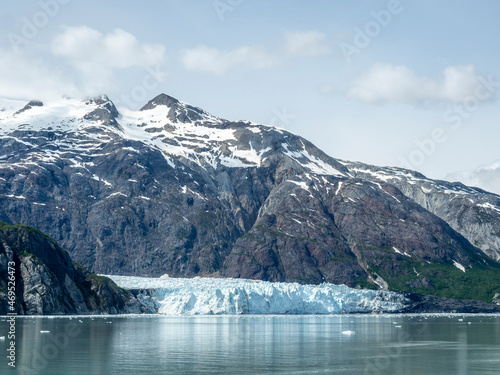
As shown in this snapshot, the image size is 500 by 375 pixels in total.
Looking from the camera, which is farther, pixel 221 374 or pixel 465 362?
pixel 465 362

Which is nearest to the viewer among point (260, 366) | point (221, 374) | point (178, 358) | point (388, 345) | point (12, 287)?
point (221, 374)

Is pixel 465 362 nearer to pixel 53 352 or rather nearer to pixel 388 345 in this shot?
pixel 388 345

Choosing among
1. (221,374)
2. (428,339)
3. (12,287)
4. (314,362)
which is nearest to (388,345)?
(428,339)

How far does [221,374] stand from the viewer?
72062 mm

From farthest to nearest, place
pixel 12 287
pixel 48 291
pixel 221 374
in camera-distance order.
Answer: pixel 48 291, pixel 12 287, pixel 221 374

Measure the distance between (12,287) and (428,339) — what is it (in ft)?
363

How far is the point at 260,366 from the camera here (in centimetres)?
7950

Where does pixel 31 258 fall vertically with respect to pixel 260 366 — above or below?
above

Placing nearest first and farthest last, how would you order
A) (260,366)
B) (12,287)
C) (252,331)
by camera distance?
(260,366)
(252,331)
(12,287)

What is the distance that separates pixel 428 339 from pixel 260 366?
57.5 m

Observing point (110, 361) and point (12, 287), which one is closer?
point (110, 361)

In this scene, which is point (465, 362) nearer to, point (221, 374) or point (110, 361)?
point (221, 374)

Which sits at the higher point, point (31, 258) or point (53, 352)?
point (31, 258)

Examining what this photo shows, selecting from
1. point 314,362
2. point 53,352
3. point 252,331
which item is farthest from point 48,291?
point 314,362
